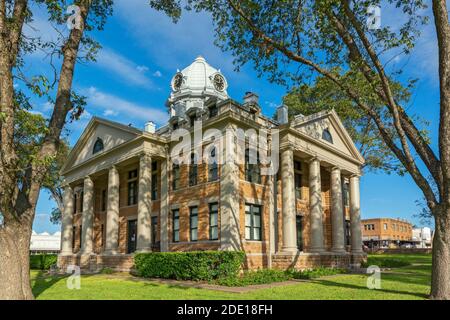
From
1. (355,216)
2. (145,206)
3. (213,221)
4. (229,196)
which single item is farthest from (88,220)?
(355,216)

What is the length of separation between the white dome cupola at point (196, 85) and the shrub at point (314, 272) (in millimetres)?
22720

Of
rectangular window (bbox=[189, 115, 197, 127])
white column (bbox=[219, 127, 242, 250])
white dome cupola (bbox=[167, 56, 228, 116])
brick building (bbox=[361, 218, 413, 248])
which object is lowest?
brick building (bbox=[361, 218, 413, 248])

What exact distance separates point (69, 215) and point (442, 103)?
3096 centimetres

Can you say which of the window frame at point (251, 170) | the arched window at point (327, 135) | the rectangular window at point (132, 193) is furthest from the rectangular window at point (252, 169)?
the rectangular window at point (132, 193)

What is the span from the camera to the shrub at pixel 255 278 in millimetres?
17109

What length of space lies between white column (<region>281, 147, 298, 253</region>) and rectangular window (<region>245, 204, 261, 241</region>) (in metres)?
1.55

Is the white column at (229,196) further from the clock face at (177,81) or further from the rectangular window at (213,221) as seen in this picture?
the clock face at (177,81)

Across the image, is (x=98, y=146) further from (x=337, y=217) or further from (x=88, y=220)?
(x=337, y=217)

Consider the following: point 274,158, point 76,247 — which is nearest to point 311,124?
point 274,158

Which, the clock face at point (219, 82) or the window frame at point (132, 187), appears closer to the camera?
the window frame at point (132, 187)

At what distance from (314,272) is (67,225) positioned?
22.6m

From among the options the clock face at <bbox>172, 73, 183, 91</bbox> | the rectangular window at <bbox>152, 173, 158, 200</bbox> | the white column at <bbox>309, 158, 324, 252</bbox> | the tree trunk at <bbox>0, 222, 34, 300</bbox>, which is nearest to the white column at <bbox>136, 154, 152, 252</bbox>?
the rectangular window at <bbox>152, 173, 158, 200</bbox>

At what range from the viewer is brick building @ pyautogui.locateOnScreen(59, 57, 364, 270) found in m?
22.7

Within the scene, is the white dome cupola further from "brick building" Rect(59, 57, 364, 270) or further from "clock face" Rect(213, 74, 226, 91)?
"brick building" Rect(59, 57, 364, 270)
